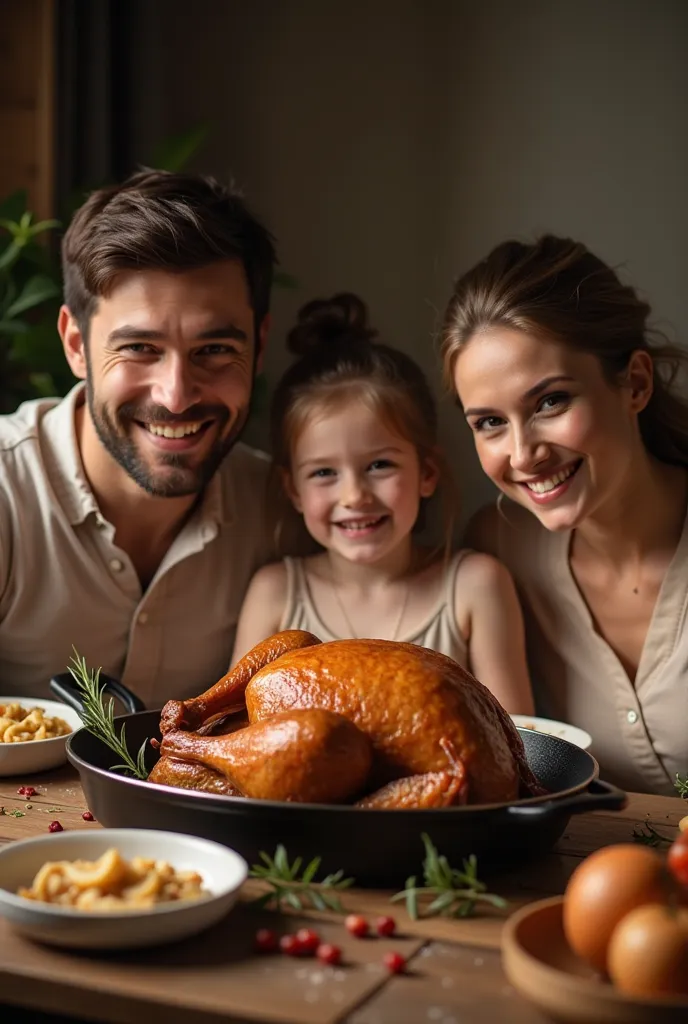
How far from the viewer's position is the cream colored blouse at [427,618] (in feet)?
7.82

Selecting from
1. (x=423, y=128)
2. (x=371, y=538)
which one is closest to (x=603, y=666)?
(x=371, y=538)

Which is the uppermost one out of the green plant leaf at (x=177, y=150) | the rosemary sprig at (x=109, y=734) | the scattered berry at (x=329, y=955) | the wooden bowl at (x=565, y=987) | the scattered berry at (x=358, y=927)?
the green plant leaf at (x=177, y=150)

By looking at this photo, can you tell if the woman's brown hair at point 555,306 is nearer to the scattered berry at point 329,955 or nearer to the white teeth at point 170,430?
the white teeth at point 170,430

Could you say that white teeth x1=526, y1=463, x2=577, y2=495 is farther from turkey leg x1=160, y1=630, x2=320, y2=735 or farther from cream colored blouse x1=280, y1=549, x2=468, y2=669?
turkey leg x1=160, y1=630, x2=320, y2=735

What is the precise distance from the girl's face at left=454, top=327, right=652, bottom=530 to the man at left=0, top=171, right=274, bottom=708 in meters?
0.52

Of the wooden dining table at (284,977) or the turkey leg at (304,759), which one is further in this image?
the turkey leg at (304,759)

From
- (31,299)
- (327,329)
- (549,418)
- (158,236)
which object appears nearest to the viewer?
(549,418)

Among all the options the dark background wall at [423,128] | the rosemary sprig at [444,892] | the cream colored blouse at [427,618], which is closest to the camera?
the rosemary sprig at [444,892]

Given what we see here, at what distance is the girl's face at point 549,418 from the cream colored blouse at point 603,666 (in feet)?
0.80

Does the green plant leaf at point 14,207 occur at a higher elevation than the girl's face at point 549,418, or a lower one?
higher

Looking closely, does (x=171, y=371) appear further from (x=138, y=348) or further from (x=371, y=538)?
(x=371, y=538)

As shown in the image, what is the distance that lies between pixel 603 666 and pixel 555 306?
0.71 metres

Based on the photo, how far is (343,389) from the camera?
2.42m

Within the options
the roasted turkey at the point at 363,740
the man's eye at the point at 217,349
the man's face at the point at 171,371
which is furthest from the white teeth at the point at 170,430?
the roasted turkey at the point at 363,740
